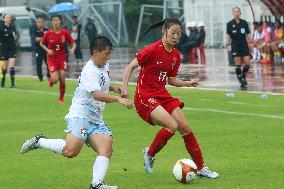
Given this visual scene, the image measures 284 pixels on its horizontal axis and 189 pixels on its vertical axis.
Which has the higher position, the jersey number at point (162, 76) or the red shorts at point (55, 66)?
the jersey number at point (162, 76)

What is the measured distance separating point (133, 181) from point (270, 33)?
1158 inches

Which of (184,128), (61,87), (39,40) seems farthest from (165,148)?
(39,40)

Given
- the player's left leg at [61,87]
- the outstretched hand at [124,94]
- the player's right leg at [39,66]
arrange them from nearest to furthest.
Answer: the outstretched hand at [124,94] → the player's left leg at [61,87] → the player's right leg at [39,66]

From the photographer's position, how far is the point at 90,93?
11.6 metres

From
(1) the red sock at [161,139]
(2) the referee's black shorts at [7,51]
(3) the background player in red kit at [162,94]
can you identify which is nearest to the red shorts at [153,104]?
(3) the background player in red kit at [162,94]

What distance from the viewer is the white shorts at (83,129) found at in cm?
1166

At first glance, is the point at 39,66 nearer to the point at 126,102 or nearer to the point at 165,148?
the point at 165,148

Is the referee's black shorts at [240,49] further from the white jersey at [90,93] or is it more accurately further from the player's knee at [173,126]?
the white jersey at [90,93]

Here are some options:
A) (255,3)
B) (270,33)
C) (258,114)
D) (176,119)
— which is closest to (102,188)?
(176,119)

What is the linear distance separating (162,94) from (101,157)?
1.71 m

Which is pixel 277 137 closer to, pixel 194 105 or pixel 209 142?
pixel 209 142

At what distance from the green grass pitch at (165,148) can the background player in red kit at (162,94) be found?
40 centimetres

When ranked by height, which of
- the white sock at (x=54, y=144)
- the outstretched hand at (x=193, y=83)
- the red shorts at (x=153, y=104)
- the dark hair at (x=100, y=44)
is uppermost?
the dark hair at (x=100, y=44)

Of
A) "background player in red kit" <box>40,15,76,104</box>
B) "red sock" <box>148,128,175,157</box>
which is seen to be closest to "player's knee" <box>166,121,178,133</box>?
"red sock" <box>148,128,175,157</box>
